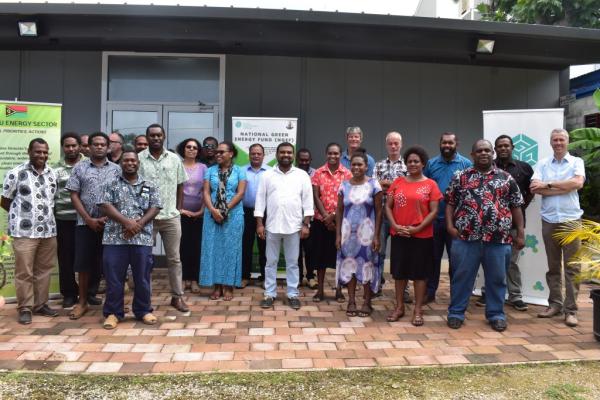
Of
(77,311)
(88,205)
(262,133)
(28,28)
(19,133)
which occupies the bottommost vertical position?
(77,311)

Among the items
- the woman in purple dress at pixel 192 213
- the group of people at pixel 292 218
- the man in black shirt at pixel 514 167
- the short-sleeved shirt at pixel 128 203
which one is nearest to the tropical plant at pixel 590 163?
the man in black shirt at pixel 514 167

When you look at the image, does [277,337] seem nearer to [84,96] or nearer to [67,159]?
[67,159]

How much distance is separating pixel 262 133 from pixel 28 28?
10.7 ft

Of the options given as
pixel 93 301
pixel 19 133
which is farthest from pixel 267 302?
pixel 19 133

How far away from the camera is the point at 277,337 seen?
12.6 ft

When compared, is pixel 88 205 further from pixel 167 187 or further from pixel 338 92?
pixel 338 92

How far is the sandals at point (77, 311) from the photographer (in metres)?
4.31

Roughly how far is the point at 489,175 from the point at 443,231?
0.89 m

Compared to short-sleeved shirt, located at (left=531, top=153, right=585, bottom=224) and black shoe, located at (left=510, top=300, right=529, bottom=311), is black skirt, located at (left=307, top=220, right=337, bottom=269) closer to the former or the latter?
black shoe, located at (left=510, top=300, right=529, bottom=311)

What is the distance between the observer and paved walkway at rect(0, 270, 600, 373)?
3322 millimetres

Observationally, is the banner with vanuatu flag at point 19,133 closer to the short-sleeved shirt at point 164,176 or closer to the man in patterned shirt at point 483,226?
the short-sleeved shirt at point 164,176

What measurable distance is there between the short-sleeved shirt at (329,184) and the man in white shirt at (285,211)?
10.9 inches

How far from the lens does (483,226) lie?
13.5ft

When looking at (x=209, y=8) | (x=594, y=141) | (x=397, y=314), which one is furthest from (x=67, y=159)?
(x=594, y=141)
